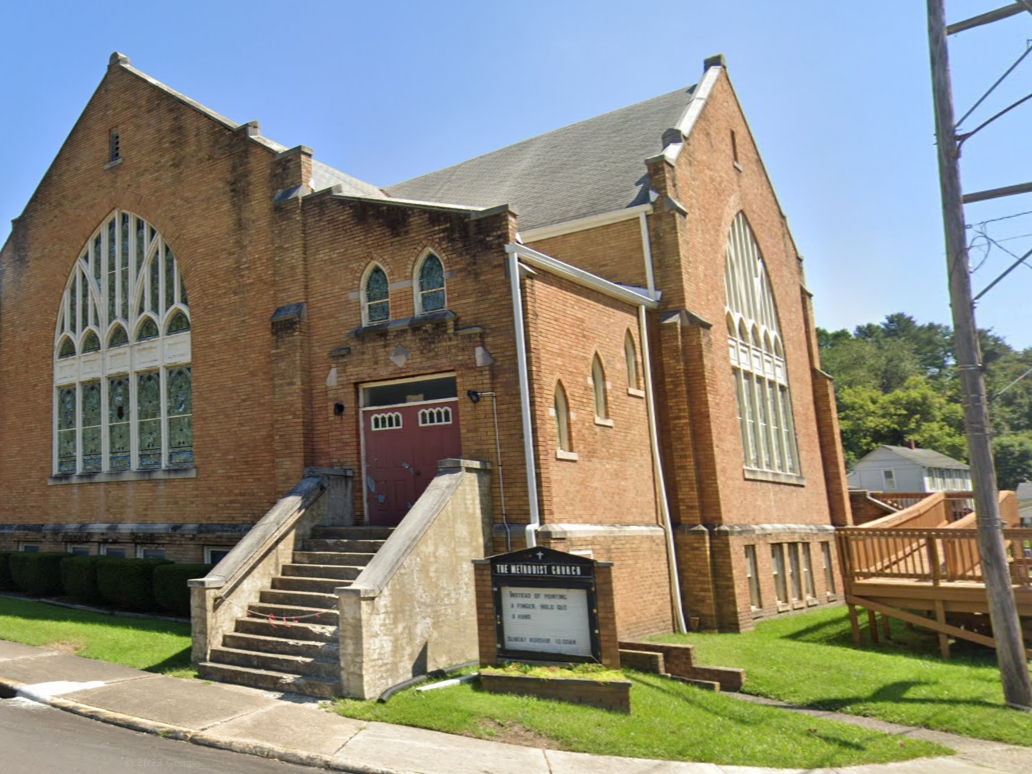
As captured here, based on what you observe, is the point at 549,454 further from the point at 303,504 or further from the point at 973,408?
the point at 973,408

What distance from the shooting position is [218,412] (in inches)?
643

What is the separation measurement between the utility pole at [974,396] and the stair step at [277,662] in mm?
7917

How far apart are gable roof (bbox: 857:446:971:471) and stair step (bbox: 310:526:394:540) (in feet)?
157

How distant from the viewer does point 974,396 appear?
10.3 meters

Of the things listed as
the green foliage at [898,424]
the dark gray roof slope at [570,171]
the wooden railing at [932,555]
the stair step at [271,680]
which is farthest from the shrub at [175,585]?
the green foliage at [898,424]

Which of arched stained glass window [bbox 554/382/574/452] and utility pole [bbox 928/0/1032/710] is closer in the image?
utility pole [bbox 928/0/1032/710]

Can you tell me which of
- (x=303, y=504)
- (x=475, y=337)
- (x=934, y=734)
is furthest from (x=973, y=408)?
(x=303, y=504)

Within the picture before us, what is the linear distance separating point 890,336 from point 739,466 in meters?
94.5

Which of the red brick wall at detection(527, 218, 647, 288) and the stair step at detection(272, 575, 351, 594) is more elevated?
the red brick wall at detection(527, 218, 647, 288)

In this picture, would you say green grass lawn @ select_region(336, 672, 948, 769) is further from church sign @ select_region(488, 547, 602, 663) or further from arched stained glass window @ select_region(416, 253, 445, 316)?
arched stained glass window @ select_region(416, 253, 445, 316)

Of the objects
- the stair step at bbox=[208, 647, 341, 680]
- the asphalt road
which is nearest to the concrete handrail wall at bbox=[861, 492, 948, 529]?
the stair step at bbox=[208, 647, 341, 680]

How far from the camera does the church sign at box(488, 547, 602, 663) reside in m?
9.36

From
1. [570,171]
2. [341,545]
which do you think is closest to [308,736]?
[341,545]

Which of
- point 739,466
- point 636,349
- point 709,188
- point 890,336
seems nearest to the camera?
point 636,349
